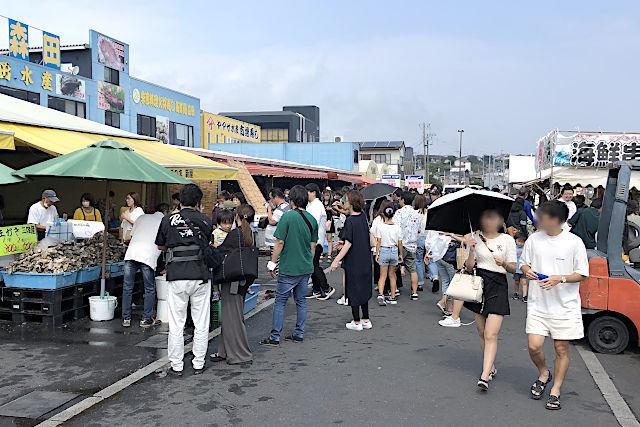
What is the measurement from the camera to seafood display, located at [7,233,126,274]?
7250 millimetres

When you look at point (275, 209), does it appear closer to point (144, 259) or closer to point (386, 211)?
point (386, 211)

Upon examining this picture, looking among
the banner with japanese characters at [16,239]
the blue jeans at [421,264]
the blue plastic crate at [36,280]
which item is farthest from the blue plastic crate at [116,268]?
the blue jeans at [421,264]

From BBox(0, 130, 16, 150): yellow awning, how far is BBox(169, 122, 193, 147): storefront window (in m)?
24.1

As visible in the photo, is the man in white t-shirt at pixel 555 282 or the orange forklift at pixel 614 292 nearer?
the man in white t-shirt at pixel 555 282

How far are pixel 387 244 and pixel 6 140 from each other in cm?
575

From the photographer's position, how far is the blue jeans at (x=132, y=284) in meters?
7.23

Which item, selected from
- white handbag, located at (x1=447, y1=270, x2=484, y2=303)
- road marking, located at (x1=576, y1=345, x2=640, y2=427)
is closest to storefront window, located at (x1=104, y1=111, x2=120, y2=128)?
white handbag, located at (x1=447, y1=270, x2=484, y2=303)

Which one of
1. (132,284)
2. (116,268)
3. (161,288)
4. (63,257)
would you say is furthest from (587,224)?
(63,257)

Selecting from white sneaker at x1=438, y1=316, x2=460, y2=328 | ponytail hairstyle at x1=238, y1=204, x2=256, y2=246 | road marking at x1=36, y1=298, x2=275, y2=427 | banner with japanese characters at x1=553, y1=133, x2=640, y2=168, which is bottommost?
road marking at x1=36, y1=298, x2=275, y2=427

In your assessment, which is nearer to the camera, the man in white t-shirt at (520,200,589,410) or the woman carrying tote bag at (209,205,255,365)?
the man in white t-shirt at (520,200,589,410)

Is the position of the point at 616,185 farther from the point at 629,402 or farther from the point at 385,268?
the point at 385,268

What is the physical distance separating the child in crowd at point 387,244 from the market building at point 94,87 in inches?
711

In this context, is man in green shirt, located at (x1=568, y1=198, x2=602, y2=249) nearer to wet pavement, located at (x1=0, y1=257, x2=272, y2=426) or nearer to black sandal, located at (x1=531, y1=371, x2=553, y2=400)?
black sandal, located at (x1=531, y1=371, x2=553, y2=400)

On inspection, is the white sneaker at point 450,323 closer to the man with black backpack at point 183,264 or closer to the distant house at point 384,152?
the man with black backpack at point 183,264
